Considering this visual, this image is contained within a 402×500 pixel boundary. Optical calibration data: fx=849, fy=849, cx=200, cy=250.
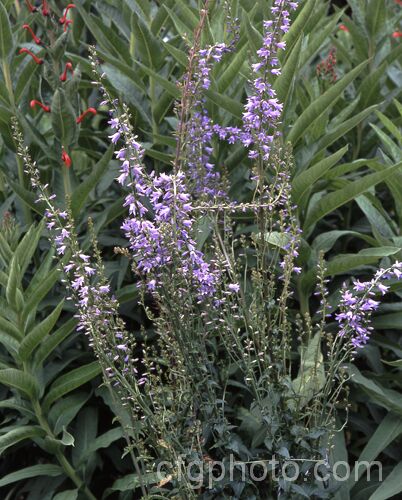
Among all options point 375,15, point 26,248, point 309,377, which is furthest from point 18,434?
point 375,15

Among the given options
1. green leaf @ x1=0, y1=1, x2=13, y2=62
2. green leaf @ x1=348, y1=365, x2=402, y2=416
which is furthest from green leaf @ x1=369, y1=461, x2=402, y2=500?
green leaf @ x1=0, y1=1, x2=13, y2=62

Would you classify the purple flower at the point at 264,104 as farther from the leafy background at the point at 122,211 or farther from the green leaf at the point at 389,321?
the green leaf at the point at 389,321

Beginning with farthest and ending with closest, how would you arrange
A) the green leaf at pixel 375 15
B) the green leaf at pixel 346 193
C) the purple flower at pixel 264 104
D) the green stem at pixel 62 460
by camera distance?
the green leaf at pixel 375 15, the green stem at pixel 62 460, the green leaf at pixel 346 193, the purple flower at pixel 264 104

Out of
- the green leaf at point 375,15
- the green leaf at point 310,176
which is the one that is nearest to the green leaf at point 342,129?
the green leaf at point 310,176

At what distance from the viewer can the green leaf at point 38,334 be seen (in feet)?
9.83

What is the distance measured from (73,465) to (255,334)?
109cm

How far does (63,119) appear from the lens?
3438 millimetres

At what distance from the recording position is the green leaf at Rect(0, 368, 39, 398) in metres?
2.98

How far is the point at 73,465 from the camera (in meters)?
3.37

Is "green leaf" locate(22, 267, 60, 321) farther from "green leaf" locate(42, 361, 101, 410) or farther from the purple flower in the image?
the purple flower

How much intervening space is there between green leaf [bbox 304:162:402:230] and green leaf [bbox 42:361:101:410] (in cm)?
100

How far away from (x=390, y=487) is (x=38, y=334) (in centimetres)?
136

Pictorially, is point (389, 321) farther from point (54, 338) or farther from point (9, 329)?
point (9, 329)

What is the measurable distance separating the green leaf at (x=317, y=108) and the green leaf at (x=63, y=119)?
0.89 meters
